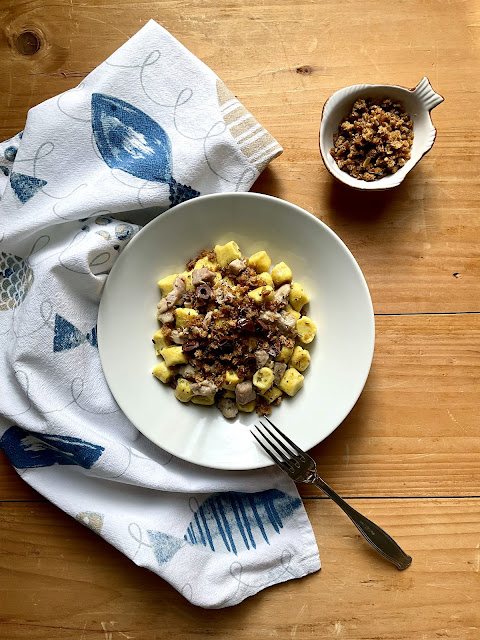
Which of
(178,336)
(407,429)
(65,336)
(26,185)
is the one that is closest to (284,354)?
(178,336)

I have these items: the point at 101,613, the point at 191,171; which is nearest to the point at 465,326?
the point at 191,171

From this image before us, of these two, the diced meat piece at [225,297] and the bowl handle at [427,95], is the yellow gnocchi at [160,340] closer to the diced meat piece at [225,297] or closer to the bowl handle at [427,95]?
the diced meat piece at [225,297]

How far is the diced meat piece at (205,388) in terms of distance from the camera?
4.17 ft

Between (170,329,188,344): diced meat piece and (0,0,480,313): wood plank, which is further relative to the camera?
(0,0,480,313): wood plank

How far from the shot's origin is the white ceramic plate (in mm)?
1295

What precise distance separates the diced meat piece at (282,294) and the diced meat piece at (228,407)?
0.86 ft

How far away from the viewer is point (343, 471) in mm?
1395

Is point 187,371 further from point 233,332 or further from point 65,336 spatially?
point 65,336

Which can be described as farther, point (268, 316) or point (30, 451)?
point (30, 451)

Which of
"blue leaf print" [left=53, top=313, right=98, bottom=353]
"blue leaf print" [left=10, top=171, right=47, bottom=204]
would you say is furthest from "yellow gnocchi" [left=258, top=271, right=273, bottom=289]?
"blue leaf print" [left=10, top=171, right=47, bottom=204]

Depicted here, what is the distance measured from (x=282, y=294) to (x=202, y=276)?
189 mm

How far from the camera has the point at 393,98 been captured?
1.34m

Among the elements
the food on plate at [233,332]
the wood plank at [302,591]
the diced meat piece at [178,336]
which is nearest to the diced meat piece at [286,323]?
the food on plate at [233,332]

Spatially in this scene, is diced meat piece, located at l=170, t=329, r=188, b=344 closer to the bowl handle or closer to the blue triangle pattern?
the blue triangle pattern
